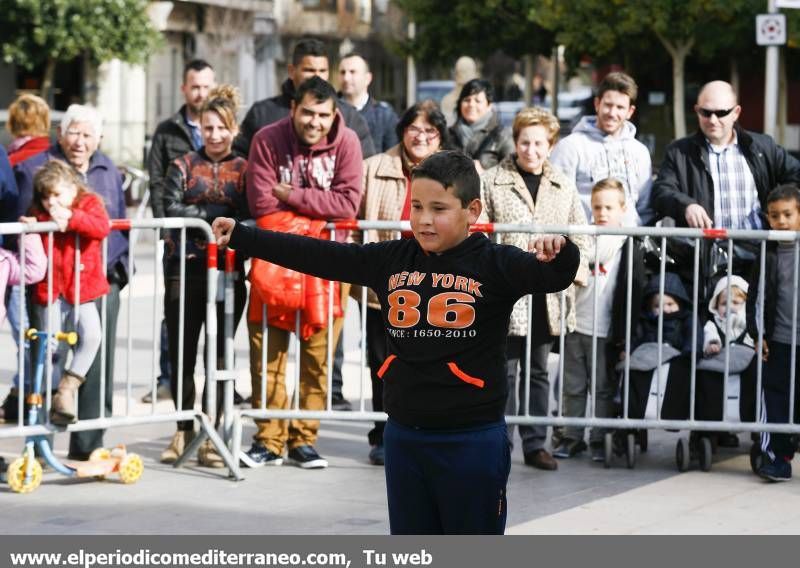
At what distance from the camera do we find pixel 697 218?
8.80 metres

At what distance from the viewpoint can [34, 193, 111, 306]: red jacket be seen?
8.11 m

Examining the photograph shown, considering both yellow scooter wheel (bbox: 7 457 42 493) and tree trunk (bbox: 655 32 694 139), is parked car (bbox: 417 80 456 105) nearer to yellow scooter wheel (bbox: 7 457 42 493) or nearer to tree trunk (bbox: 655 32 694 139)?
tree trunk (bbox: 655 32 694 139)

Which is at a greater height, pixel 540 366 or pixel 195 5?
pixel 195 5

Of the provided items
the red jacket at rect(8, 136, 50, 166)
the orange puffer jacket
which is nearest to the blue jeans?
the red jacket at rect(8, 136, 50, 166)

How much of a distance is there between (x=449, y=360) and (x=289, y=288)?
342 centimetres

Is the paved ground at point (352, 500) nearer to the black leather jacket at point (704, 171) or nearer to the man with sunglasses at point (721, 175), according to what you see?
the man with sunglasses at point (721, 175)

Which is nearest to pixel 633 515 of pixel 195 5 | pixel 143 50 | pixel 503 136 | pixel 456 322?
pixel 456 322

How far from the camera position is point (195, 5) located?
148 ft

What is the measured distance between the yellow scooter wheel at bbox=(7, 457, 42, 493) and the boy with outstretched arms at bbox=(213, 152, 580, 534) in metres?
3.18

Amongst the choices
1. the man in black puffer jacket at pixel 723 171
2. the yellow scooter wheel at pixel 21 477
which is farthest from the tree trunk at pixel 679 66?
the yellow scooter wheel at pixel 21 477

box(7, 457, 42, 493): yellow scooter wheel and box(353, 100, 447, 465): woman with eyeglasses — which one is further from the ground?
box(353, 100, 447, 465): woman with eyeglasses

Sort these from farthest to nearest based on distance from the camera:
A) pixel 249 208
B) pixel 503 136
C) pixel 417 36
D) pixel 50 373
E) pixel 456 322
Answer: pixel 417 36
pixel 503 136
pixel 249 208
pixel 50 373
pixel 456 322

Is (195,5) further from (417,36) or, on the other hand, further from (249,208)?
(249,208)
